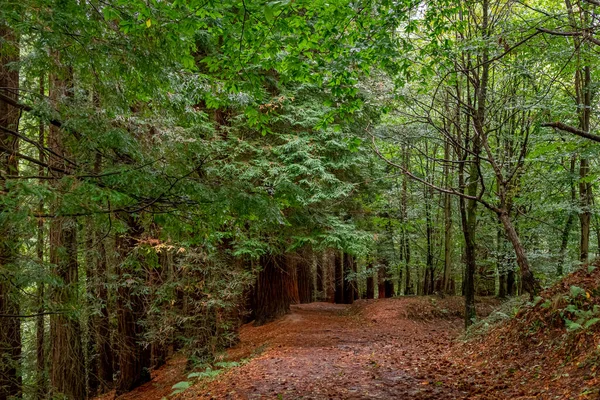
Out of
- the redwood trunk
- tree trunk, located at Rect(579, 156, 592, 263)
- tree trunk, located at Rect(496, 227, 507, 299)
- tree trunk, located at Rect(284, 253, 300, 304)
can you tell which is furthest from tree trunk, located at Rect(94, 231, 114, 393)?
tree trunk, located at Rect(579, 156, 592, 263)

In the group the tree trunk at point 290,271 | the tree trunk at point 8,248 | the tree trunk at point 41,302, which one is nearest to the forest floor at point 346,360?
the tree trunk at point 290,271

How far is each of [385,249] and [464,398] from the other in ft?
48.5

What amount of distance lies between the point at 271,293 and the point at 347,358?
6159 mm

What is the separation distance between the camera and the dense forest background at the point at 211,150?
13.5ft

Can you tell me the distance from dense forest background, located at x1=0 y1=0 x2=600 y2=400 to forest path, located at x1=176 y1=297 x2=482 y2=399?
1346mm

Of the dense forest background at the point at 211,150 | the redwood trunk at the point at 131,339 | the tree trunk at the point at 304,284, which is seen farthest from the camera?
the tree trunk at the point at 304,284

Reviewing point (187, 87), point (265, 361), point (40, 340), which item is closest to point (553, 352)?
point (265, 361)

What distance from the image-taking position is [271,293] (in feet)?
46.8

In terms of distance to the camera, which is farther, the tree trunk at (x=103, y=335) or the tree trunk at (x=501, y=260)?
the tree trunk at (x=501, y=260)

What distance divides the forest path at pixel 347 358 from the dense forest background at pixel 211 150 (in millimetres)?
1346

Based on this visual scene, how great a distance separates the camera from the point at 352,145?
6.61 m

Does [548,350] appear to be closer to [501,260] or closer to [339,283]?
[501,260]

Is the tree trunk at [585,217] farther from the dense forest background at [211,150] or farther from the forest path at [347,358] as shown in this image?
the forest path at [347,358]

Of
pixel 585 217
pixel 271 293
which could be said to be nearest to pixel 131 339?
pixel 271 293
